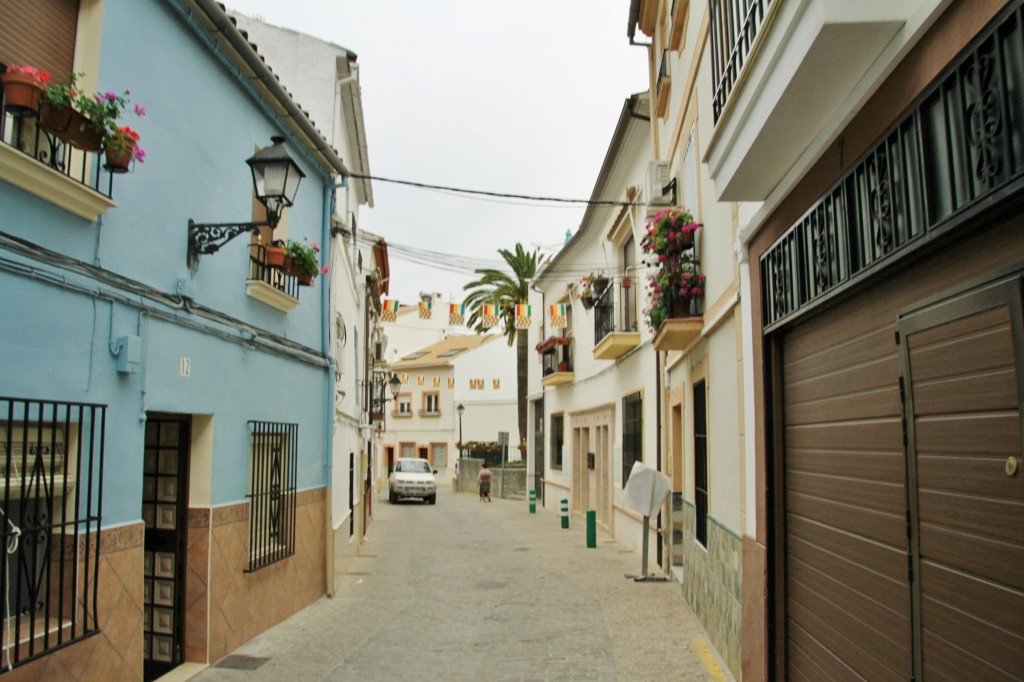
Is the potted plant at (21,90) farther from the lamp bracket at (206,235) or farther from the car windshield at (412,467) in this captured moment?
the car windshield at (412,467)

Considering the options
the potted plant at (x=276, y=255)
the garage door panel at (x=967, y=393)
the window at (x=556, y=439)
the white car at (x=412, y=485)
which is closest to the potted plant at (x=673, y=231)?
the potted plant at (x=276, y=255)

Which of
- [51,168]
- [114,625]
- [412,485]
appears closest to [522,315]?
[412,485]

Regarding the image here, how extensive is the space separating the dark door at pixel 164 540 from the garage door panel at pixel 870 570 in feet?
16.8

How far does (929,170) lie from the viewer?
3096 mm

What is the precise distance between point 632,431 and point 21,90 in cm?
1277

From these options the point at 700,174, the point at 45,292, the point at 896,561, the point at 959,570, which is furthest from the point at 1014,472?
the point at 700,174

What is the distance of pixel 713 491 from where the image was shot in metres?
8.03

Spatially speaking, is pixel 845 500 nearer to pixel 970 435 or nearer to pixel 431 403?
pixel 970 435

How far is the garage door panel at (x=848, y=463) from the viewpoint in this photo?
12.1 ft

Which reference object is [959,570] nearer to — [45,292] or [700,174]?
[45,292]

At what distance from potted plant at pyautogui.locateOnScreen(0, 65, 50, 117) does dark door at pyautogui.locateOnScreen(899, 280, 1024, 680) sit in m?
4.44

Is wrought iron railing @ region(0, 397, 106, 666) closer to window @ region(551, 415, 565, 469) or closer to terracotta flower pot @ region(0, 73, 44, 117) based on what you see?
terracotta flower pot @ region(0, 73, 44, 117)

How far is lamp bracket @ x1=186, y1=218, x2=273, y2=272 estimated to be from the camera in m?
6.71

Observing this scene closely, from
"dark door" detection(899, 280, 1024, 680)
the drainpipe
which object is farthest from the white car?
"dark door" detection(899, 280, 1024, 680)
